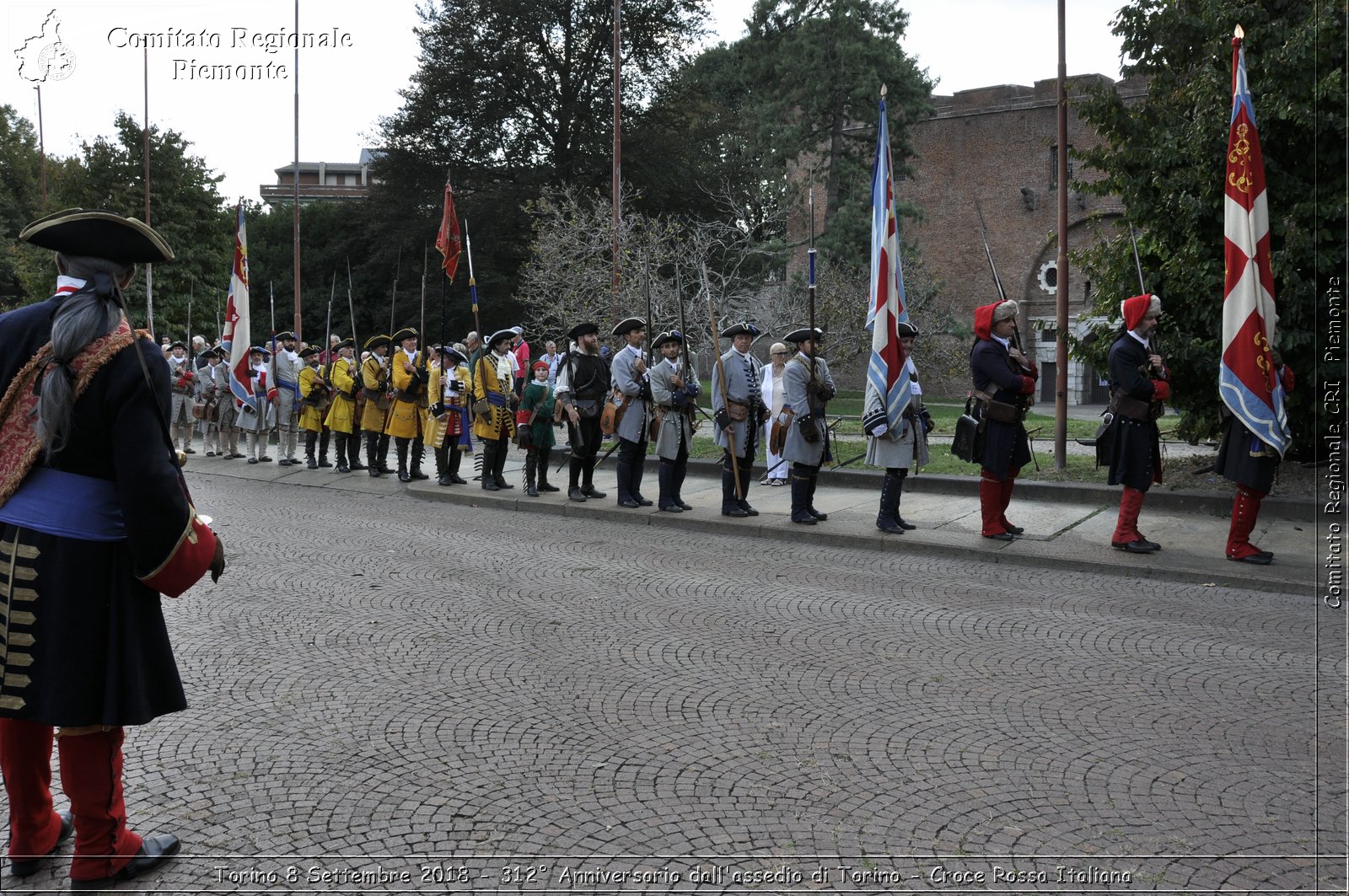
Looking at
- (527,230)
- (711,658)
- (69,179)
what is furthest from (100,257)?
(69,179)

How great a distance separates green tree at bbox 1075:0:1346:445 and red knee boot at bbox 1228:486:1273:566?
9.34ft

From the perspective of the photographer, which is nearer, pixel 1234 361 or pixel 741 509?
pixel 1234 361

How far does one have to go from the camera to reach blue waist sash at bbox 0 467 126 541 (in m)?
3.42

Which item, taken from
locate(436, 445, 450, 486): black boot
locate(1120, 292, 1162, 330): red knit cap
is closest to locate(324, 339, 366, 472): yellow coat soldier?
locate(436, 445, 450, 486): black boot

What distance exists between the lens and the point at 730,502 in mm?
11938

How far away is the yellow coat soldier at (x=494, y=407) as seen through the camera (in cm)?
1450

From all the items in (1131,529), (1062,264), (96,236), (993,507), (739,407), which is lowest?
(1131,529)

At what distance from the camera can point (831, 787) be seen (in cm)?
438

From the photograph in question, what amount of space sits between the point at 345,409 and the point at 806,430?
28.8ft

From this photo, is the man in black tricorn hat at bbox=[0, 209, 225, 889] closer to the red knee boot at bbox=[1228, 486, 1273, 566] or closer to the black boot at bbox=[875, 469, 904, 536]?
the black boot at bbox=[875, 469, 904, 536]

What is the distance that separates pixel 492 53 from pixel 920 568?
30.2 m

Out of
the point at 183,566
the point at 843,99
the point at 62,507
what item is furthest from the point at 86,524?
the point at 843,99

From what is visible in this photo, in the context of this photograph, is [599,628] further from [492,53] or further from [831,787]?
[492,53]

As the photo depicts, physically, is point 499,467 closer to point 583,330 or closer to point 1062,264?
point 583,330
